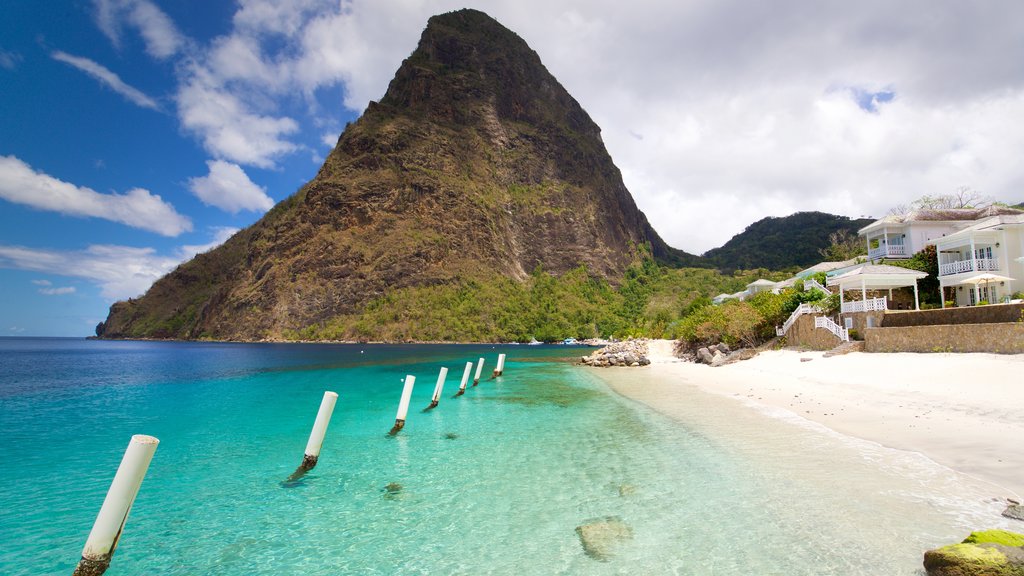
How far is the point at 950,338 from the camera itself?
54.3 ft

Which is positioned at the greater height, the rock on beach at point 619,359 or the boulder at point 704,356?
the boulder at point 704,356

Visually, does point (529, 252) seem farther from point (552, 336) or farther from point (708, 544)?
point (708, 544)

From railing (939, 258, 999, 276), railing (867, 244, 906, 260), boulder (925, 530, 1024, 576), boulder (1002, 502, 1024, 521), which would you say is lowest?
boulder (1002, 502, 1024, 521)

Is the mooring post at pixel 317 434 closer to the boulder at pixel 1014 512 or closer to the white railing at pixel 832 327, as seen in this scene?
the boulder at pixel 1014 512

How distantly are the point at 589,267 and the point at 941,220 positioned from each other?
99.9 metres

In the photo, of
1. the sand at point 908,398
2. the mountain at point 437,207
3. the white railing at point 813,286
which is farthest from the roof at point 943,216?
the mountain at point 437,207

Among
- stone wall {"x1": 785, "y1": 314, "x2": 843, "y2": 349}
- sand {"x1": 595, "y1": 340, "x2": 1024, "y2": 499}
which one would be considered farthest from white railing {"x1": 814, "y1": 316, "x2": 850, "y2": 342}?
sand {"x1": 595, "y1": 340, "x2": 1024, "y2": 499}

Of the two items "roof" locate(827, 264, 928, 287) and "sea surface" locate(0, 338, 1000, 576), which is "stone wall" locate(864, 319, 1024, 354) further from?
"sea surface" locate(0, 338, 1000, 576)

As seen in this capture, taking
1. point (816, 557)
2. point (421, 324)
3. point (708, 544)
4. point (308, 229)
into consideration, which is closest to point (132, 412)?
point (708, 544)

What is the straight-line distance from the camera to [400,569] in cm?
577

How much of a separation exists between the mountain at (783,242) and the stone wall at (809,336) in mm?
81583

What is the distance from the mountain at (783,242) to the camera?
350ft

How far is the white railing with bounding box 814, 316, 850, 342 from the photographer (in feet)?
70.6

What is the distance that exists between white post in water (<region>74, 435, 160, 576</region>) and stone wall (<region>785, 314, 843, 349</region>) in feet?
82.6
